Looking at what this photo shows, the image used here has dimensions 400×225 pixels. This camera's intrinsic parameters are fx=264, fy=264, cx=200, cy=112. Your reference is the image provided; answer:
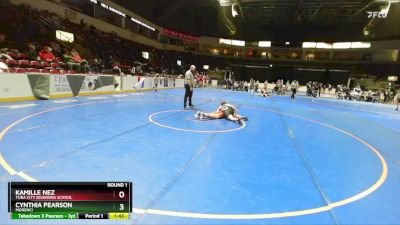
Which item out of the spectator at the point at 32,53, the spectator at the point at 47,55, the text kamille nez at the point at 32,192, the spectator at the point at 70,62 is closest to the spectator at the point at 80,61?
the spectator at the point at 70,62

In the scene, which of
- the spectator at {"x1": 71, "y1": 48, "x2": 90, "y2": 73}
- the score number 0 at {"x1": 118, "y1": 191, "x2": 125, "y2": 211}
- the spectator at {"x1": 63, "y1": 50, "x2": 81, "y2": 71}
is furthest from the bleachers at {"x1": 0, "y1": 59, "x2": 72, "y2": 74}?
the score number 0 at {"x1": 118, "y1": 191, "x2": 125, "y2": 211}

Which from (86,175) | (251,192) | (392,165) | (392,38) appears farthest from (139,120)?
(392,38)

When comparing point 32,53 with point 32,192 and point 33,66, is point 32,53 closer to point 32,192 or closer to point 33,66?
point 33,66

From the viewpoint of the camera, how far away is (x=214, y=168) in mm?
5023

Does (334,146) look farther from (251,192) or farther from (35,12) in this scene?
(35,12)

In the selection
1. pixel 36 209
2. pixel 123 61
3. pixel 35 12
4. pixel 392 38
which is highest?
pixel 392 38

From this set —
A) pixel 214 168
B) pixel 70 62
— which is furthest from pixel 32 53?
pixel 214 168

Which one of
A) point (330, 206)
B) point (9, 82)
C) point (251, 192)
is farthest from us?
point (9, 82)

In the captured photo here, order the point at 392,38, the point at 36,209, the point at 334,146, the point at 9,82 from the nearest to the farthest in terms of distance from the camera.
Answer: the point at 36,209, the point at 334,146, the point at 9,82, the point at 392,38

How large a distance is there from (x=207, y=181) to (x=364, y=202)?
239 centimetres

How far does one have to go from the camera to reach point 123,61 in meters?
32.4
